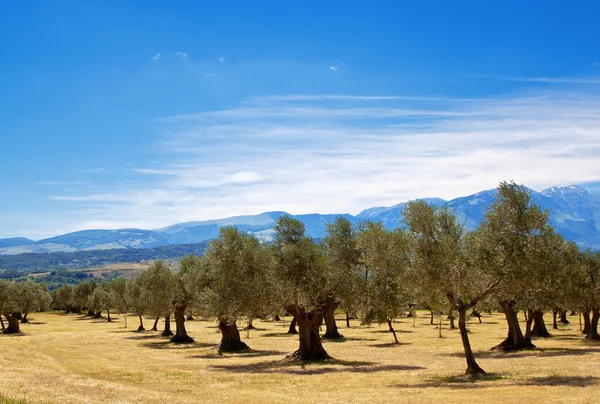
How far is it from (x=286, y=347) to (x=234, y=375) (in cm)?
2679

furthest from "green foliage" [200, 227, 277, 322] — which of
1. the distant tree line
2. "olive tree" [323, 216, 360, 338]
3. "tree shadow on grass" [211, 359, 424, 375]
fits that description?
"olive tree" [323, 216, 360, 338]

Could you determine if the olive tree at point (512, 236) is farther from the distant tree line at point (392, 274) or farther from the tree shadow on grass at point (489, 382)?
the tree shadow on grass at point (489, 382)

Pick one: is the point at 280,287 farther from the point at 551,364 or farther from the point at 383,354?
the point at 551,364

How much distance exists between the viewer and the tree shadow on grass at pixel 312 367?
43.6m

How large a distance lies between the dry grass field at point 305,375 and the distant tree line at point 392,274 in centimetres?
428

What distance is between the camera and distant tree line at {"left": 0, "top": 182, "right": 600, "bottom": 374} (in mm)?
35438

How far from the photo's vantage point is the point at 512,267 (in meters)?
34.4

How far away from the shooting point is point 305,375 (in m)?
41.2

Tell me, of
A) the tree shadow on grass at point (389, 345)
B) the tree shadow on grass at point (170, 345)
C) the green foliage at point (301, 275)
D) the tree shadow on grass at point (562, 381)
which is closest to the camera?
the tree shadow on grass at point (562, 381)

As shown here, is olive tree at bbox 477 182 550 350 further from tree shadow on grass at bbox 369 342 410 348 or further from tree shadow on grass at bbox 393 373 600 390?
tree shadow on grass at bbox 369 342 410 348

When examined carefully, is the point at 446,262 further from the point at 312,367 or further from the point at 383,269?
the point at 312,367

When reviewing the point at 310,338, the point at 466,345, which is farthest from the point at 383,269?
the point at 310,338

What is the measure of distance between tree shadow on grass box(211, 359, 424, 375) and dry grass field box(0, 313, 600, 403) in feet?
0.32

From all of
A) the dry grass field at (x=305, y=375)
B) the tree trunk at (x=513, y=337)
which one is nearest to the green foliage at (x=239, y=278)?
the dry grass field at (x=305, y=375)
